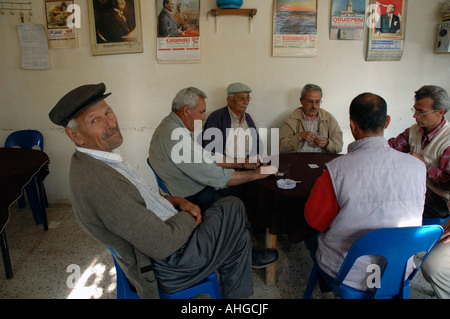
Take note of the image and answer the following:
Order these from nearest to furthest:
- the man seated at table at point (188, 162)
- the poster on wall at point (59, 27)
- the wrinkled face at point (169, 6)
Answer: the man seated at table at point (188, 162)
the wrinkled face at point (169, 6)
the poster on wall at point (59, 27)

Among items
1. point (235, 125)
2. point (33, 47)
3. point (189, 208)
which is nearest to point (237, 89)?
point (235, 125)

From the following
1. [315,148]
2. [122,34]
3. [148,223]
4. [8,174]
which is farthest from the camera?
[122,34]

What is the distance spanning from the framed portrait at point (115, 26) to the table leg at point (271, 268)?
249cm

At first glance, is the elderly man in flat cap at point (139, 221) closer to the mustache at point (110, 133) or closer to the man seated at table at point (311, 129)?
the mustache at point (110, 133)

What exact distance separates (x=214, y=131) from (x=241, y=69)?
83 cm

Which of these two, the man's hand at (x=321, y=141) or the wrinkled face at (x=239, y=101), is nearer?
the man's hand at (x=321, y=141)

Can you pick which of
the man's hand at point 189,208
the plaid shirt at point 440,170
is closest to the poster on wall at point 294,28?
the plaid shirt at point 440,170

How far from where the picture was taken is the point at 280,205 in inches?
70.2

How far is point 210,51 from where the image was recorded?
3.24 meters

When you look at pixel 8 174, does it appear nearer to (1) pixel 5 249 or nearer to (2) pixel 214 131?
(1) pixel 5 249

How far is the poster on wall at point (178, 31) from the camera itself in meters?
3.12

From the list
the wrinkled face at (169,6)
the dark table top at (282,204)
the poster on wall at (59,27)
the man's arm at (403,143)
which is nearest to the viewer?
the dark table top at (282,204)

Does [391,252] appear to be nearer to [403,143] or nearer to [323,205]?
[323,205]
